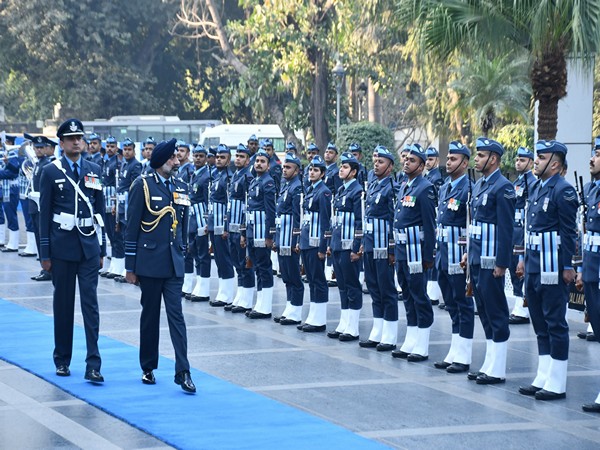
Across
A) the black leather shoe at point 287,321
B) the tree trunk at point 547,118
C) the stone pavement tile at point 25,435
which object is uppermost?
the tree trunk at point 547,118

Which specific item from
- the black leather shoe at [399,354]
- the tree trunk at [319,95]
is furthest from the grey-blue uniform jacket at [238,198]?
the tree trunk at [319,95]

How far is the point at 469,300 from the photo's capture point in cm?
1235

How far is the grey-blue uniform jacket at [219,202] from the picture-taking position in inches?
683

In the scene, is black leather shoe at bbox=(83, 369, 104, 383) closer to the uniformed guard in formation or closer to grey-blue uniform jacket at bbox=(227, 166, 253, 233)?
the uniformed guard in formation

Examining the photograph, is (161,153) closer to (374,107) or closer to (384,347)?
(384,347)

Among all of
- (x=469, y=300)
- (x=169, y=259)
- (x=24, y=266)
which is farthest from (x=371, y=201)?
(x=24, y=266)

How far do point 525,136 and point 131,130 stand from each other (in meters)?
20.1

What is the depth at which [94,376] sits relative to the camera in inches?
448

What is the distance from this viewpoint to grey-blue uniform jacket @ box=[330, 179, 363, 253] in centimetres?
1435

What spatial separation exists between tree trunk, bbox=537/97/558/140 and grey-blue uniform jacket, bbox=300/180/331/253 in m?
4.92

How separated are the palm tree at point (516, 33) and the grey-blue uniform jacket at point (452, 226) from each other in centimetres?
511

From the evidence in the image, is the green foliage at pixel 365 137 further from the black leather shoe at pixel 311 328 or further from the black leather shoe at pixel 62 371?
the black leather shoe at pixel 62 371

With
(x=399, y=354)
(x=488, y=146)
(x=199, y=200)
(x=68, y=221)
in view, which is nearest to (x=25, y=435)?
(x=68, y=221)

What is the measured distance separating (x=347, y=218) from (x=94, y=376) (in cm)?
420
